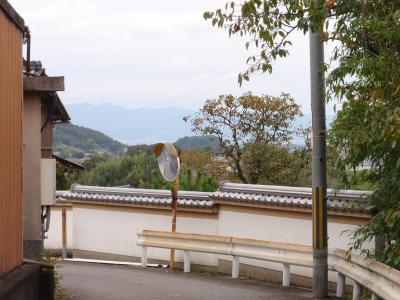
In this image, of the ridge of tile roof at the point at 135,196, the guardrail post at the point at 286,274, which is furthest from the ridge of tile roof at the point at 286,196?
the guardrail post at the point at 286,274

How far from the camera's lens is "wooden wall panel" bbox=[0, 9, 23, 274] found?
870cm

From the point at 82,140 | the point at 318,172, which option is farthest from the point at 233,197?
the point at 82,140

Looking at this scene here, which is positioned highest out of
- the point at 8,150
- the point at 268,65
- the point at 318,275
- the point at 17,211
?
the point at 268,65

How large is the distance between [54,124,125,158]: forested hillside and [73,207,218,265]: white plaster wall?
69.0 meters

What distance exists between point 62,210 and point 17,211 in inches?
467

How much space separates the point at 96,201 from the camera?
780 inches

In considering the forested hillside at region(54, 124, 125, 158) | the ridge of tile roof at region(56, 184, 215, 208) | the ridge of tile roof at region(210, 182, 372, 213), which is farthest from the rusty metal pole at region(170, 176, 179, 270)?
the forested hillside at region(54, 124, 125, 158)

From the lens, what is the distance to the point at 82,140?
10188 cm

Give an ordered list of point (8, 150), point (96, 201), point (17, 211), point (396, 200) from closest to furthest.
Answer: point (8, 150)
point (17, 211)
point (396, 200)
point (96, 201)

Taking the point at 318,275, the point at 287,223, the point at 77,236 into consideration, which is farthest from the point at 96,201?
the point at 318,275

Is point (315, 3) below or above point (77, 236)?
above

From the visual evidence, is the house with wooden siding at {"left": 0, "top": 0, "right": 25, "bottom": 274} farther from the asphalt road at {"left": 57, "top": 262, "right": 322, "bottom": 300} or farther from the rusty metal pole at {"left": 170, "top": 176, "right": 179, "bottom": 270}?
the rusty metal pole at {"left": 170, "top": 176, "right": 179, "bottom": 270}

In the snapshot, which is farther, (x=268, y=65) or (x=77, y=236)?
(x=77, y=236)

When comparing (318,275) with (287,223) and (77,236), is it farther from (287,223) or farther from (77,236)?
(77,236)
